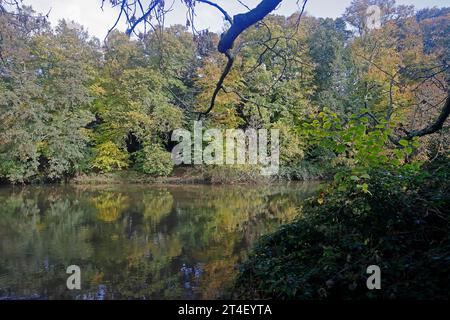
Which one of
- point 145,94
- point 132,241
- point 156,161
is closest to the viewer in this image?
point 132,241

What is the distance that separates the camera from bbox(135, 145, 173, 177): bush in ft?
Result: 58.7

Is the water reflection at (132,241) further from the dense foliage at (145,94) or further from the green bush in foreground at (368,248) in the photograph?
the dense foliage at (145,94)

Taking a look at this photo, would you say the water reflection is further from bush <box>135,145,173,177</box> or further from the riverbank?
bush <box>135,145,173,177</box>

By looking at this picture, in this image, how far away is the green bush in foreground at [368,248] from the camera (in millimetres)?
2285

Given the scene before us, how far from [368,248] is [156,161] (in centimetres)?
1581

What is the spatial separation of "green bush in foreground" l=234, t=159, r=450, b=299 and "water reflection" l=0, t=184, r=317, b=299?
1.09 metres

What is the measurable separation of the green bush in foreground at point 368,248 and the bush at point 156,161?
14720 mm

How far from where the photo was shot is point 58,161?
1681 centimetres

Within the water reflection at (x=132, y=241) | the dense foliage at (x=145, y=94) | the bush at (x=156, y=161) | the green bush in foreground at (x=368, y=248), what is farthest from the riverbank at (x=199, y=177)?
the green bush in foreground at (x=368, y=248)

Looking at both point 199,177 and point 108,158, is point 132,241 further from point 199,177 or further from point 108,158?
point 108,158

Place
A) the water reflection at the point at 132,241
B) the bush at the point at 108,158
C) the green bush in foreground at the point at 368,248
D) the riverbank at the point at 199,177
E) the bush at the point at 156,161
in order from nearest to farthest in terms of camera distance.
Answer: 1. the green bush in foreground at the point at 368,248
2. the water reflection at the point at 132,241
3. the riverbank at the point at 199,177
4. the bush at the point at 156,161
5. the bush at the point at 108,158

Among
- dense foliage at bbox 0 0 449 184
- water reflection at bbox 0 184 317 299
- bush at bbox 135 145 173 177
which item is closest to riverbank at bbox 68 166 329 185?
dense foliage at bbox 0 0 449 184

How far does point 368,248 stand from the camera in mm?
2725

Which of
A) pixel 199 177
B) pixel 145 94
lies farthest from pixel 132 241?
pixel 145 94
